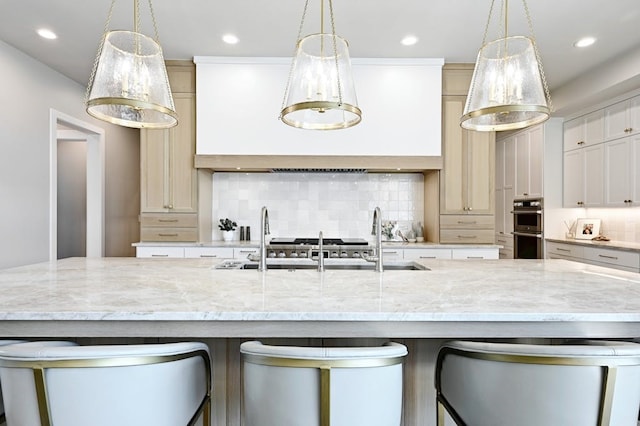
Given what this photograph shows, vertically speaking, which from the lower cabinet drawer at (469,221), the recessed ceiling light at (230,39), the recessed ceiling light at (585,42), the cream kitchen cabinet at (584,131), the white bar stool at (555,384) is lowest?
the white bar stool at (555,384)

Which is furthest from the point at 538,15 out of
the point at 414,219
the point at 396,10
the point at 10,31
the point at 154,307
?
the point at 10,31

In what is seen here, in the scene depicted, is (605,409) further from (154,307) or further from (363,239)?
(363,239)

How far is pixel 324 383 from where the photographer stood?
0.93 m

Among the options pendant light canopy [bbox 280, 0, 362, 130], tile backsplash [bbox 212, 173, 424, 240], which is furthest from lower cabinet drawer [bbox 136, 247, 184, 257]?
pendant light canopy [bbox 280, 0, 362, 130]

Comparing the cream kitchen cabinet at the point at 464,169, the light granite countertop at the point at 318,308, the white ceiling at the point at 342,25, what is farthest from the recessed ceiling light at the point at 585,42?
the light granite countertop at the point at 318,308

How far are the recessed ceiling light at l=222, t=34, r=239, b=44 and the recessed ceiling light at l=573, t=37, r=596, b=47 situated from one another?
297cm

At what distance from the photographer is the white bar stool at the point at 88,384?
0.91 meters

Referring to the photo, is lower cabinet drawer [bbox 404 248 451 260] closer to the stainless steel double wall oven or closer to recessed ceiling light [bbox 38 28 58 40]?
the stainless steel double wall oven

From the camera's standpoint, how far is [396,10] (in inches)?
113

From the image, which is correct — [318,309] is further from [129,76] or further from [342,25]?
[342,25]

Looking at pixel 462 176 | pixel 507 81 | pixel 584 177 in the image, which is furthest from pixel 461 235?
pixel 507 81

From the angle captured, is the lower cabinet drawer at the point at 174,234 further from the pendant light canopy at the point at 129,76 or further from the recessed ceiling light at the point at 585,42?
the recessed ceiling light at the point at 585,42

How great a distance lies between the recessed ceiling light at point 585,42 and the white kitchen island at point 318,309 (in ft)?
7.87

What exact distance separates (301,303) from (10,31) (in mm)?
3636
